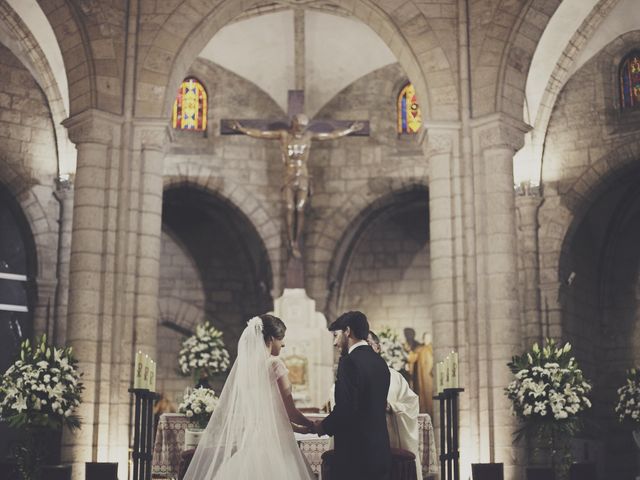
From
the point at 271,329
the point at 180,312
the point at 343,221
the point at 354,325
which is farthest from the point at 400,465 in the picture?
the point at 180,312

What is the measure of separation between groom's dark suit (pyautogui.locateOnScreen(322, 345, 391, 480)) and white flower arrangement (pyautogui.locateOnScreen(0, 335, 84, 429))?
4.98 metres

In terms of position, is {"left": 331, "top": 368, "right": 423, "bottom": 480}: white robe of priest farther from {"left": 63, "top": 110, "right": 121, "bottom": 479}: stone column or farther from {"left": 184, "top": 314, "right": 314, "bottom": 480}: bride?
{"left": 63, "top": 110, "right": 121, "bottom": 479}: stone column

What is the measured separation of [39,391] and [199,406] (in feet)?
5.73

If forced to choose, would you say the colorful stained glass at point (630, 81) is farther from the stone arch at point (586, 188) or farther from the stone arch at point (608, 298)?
the stone arch at point (608, 298)

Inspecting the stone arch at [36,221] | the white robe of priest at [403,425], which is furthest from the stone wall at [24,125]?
the white robe of priest at [403,425]

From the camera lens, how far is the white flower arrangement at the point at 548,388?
10359 mm

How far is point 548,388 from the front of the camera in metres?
10.5

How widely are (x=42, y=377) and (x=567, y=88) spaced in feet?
36.3

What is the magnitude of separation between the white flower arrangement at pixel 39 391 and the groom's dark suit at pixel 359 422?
4.98m

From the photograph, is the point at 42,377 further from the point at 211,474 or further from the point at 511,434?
the point at 511,434

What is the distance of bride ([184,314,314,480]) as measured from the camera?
6750 millimetres

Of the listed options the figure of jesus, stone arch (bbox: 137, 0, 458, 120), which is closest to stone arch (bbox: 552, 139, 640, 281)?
the figure of jesus

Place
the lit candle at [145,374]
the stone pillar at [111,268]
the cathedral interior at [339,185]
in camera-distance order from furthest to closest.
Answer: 1. the cathedral interior at [339,185]
2. the stone pillar at [111,268]
3. the lit candle at [145,374]

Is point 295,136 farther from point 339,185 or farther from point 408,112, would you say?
point 408,112
